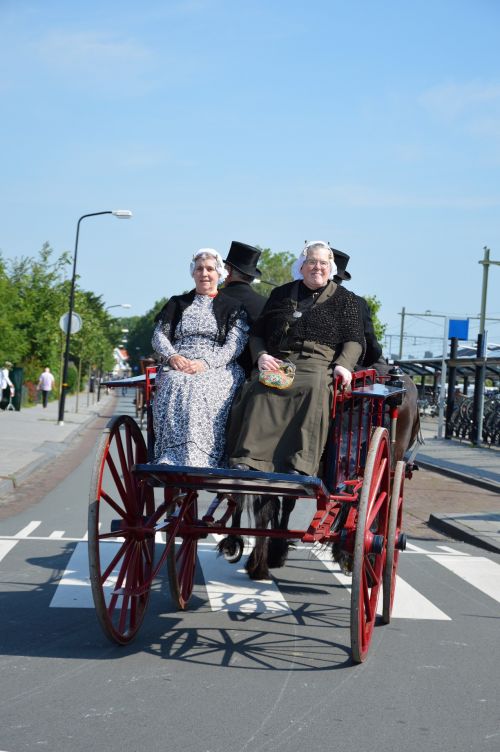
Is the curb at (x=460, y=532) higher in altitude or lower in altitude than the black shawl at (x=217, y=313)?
lower

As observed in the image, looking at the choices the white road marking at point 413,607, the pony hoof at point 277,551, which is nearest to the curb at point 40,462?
the pony hoof at point 277,551

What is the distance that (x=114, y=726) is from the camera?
4.19 metres

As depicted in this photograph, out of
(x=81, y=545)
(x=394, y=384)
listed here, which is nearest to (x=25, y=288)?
(x=81, y=545)

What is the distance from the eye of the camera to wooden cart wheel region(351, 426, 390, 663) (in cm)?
502

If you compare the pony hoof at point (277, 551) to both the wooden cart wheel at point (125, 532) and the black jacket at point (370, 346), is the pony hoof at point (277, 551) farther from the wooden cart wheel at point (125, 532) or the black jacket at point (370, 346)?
the wooden cart wheel at point (125, 532)

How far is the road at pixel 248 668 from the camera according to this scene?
4172mm

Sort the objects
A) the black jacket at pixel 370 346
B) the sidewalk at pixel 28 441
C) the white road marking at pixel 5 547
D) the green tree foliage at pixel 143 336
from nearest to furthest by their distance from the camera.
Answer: the black jacket at pixel 370 346, the white road marking at pixel 5 547, the sidewalk at pixel 28 441, the green tree foliage at pixel 143 336

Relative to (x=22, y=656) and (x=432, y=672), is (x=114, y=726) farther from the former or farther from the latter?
(x=432, y=672)

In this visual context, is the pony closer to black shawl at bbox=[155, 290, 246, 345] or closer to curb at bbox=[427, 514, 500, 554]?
black shawl at bbox=[155, 290, 246, 345]

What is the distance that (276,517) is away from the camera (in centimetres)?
675

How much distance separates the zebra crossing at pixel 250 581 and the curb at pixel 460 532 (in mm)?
384

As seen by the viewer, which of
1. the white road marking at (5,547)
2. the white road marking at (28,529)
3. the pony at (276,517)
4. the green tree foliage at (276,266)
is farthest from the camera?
the green tree foliage at (276,266)

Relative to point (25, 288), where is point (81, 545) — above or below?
below

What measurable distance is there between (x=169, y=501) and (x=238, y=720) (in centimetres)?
172
